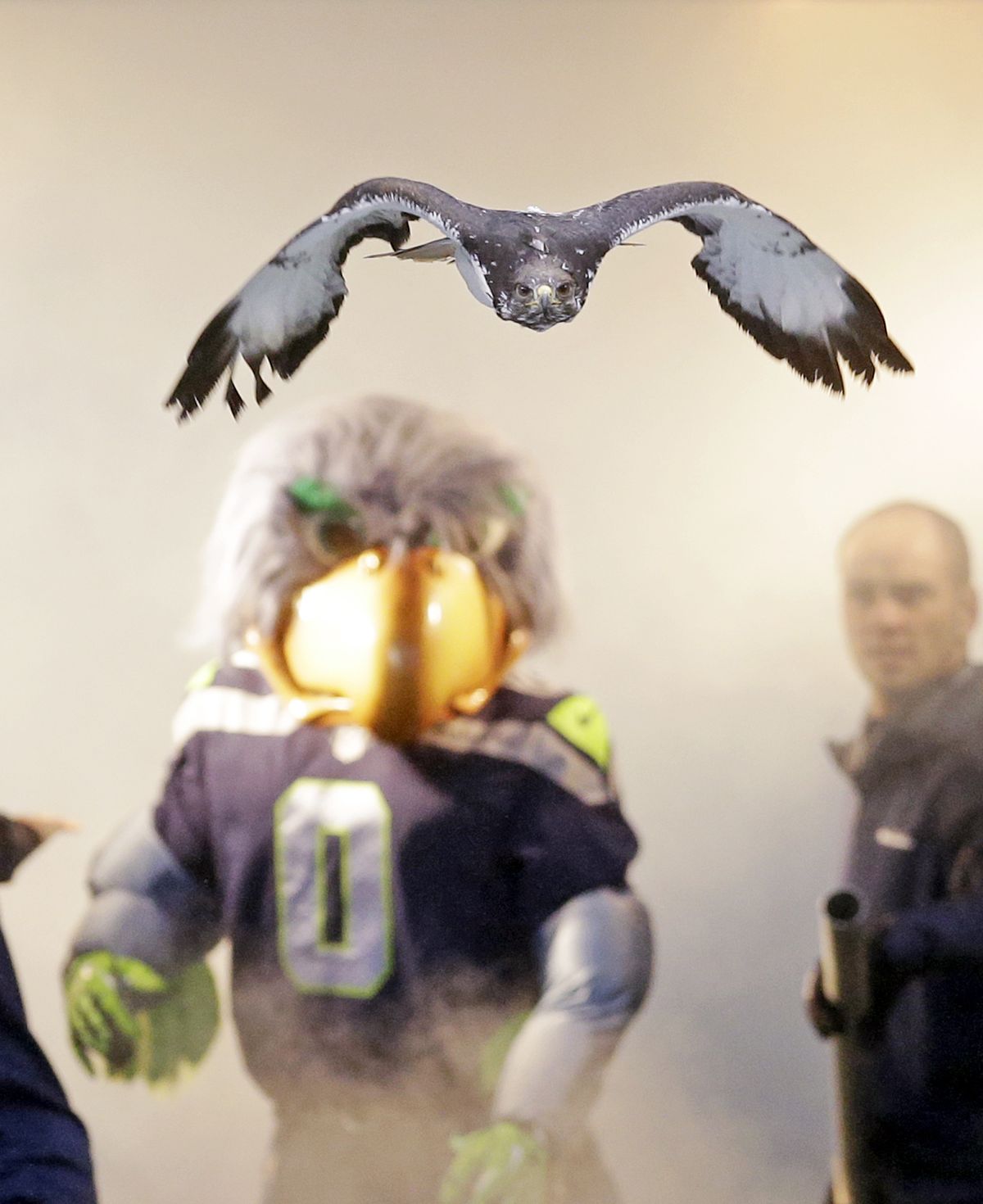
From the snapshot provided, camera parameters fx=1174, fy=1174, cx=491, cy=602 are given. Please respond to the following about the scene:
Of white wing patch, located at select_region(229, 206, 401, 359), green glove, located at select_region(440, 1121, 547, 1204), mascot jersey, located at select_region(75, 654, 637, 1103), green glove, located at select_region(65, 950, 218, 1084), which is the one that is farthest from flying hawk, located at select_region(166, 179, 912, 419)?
green glove, located at select_region(440, 1121, 547, 1204)

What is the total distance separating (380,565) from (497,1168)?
70 centimetres

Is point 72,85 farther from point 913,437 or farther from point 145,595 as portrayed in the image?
point 913,437

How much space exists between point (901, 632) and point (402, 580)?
600 millimetres

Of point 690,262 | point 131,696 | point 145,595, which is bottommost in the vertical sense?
point 131,696

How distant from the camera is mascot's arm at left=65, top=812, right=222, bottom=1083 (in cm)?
136

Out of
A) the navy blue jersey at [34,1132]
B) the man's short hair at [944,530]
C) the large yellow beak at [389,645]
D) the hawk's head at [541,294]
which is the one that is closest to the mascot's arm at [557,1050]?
the large yellow beak at [389,645]

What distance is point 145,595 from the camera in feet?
4.60

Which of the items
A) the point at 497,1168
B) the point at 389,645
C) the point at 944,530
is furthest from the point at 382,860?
the point at 944,530

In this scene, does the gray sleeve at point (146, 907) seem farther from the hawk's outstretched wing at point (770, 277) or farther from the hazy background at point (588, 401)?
the hawk's outstretched wing at point (770, 277)

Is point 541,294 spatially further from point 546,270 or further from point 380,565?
point 380,565

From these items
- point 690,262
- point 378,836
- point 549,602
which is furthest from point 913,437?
point 378,836

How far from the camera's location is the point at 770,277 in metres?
1.37

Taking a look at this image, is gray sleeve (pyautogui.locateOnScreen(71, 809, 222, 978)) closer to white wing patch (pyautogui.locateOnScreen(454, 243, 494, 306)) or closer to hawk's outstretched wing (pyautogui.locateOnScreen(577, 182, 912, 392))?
white wing patch (pyautogui.locateOnScreen(454, 243, 494, 306))

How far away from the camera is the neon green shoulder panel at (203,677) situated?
1.39 metres
